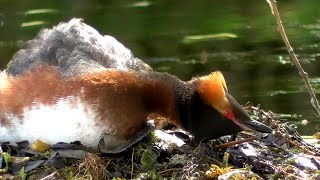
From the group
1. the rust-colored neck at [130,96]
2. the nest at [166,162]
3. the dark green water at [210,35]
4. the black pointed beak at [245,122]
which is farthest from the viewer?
the dark green water at [210,35]

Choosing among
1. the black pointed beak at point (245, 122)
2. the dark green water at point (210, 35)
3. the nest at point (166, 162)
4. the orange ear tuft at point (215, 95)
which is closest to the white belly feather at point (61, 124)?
the nest at point (166, 162)

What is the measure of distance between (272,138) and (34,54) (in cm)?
202

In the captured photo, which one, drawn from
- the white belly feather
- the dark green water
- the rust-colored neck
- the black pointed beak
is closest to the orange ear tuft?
the black pointed beak

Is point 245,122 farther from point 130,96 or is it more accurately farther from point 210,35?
point 210,35

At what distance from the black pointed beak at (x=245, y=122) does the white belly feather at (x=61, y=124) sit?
3.19ft

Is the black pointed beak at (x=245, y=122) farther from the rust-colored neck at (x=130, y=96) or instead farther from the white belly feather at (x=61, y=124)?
the white belly feather at (x=61, y=124)

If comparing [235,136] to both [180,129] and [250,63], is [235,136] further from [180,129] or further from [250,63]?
[250,63]

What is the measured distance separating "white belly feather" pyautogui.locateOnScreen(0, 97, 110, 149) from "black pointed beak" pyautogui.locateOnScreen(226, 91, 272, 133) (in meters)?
0.97

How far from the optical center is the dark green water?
1230 cm

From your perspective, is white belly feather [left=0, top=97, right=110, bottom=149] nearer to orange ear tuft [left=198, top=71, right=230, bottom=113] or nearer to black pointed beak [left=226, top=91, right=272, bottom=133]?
orange ear tuft [left=198, top=71, right=230, bottom=113]

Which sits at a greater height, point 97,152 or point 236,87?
point 97,152

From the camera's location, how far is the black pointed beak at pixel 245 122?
8.23 metres

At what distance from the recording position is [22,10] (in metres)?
15.4

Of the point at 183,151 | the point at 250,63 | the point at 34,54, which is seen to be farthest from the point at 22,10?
the point at 183,151
